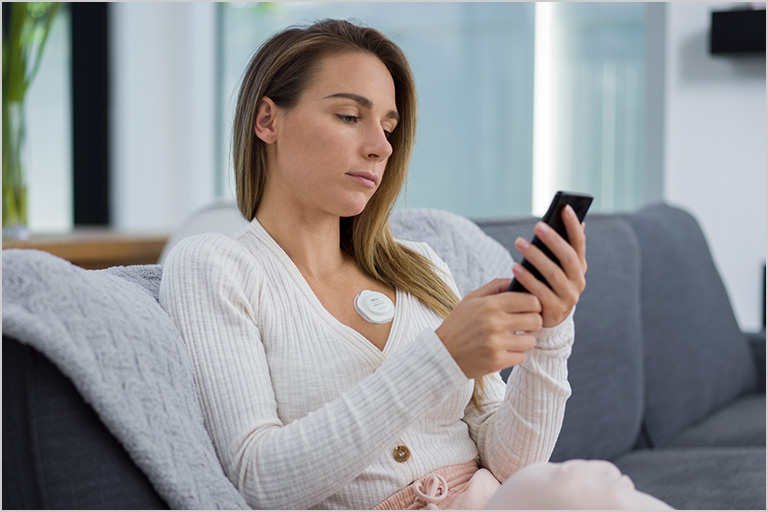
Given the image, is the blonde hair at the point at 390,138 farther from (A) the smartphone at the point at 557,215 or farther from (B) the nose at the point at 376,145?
(A) the smartphone at the point at 557,215

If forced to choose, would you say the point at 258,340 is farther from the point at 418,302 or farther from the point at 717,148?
the point at 717,148

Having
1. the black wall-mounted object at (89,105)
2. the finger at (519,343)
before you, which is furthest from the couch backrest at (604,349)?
the black wall-mounted object at (89,105)

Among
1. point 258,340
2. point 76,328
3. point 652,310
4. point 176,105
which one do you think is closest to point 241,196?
point 258,340

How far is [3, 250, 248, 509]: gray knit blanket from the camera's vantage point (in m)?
0.83

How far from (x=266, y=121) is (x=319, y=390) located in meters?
0.39

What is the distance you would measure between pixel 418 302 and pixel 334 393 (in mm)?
227

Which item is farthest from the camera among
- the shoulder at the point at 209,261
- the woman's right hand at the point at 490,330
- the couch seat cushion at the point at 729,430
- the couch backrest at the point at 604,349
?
the couch seat cushion at the point at 729,430

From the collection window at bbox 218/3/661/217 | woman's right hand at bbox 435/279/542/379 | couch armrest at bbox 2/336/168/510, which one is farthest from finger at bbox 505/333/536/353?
window at bbox 218/3/661/217

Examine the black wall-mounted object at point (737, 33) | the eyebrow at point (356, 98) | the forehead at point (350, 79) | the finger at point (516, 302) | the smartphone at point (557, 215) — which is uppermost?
the black wall-mounted object at point (737, 33)

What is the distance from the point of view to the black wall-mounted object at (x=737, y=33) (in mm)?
3348

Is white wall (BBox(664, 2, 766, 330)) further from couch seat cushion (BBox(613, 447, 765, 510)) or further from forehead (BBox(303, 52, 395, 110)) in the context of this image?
forehead (BBox(303, 52, 395, 110))

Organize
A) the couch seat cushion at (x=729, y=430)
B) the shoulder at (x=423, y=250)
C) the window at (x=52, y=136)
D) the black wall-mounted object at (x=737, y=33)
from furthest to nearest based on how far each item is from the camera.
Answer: the window at (x=52, y=136) → the black wall-mounted object at (x=737, y=33) → the couch seat cushion at (x=729, y=430) → the shoulder at (x=423, y=250)

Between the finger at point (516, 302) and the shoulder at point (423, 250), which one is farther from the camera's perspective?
the shoulder at point (423, 250)

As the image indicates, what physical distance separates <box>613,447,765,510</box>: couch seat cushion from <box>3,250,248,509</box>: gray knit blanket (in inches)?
37.2
